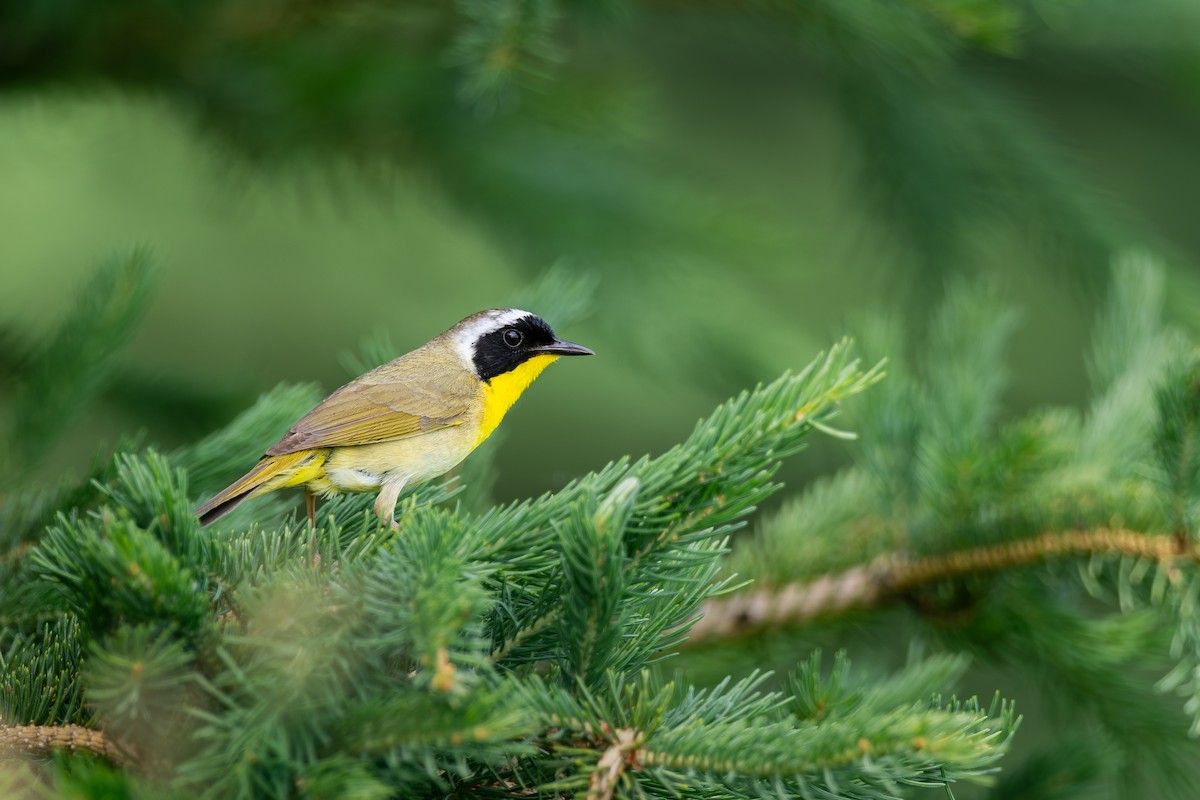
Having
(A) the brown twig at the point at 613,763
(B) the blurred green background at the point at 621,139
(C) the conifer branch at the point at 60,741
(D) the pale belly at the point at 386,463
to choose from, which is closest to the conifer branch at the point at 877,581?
(B) the blurred green background at the point at 621,139

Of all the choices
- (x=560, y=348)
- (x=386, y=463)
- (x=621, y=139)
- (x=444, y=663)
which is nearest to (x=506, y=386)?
(x=560, y=348)

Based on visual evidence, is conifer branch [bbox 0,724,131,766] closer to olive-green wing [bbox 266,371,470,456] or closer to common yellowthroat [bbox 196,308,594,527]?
common yellowthroat [bbox 196,308,594,527]

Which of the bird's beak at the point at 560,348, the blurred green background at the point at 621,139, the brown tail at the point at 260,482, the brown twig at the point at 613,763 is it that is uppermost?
the blurred green background at the point at 621,139

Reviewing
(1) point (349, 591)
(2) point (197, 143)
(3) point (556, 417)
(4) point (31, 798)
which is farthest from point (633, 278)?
(3) point (556, 417)

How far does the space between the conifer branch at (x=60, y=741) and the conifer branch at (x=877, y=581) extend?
145cm

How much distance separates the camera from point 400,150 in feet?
12.4

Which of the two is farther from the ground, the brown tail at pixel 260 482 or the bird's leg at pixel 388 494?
the brown tail at pixel 260 482

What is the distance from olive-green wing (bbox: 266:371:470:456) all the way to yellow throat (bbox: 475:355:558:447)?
0.32ft

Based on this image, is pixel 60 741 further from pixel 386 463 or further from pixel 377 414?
pixel 377 414

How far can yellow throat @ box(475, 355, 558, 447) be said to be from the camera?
334cm

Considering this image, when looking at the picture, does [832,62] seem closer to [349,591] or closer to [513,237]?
[513,237]

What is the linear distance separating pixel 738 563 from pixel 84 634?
179 cm

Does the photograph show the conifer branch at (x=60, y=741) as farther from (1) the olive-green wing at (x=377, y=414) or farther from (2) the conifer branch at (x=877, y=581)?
(2) the conifer branch at (x=877, y=581)

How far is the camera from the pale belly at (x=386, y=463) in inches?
113
